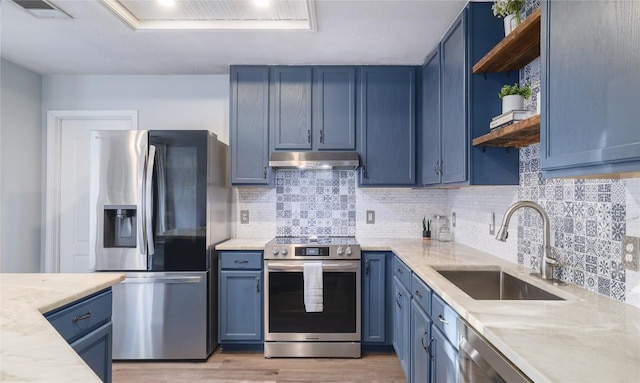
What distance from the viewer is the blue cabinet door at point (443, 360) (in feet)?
4.71

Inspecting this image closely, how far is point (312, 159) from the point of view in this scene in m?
3.05

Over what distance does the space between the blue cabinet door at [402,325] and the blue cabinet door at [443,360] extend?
0.52m

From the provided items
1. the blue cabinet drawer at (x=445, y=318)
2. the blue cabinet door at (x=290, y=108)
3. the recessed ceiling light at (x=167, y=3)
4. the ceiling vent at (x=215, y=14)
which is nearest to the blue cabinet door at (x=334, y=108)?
the blue cabinet door at (x=290, y=108)

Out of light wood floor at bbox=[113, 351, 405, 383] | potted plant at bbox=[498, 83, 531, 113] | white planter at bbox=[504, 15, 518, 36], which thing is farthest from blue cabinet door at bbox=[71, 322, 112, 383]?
white planter at bbox=[504, 15, 518, 36]

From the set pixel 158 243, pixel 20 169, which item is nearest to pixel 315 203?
pixel 158 243

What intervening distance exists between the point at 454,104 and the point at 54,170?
146 inches

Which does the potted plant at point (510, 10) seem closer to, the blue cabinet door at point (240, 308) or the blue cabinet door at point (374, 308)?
the blue cabinet door at point (374, 308)

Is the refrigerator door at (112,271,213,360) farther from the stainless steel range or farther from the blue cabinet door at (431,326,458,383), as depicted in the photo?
the blue cabinet door at (431,326,458,383)

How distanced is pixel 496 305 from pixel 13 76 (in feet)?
13.6

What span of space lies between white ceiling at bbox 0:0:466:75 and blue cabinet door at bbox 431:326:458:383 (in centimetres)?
188

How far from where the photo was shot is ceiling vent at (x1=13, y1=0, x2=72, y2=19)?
2154 millimetres

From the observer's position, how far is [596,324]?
1.10 m

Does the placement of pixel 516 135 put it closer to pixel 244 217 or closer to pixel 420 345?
pixel 420 345

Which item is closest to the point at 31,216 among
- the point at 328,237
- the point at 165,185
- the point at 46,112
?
the point at 46,112
